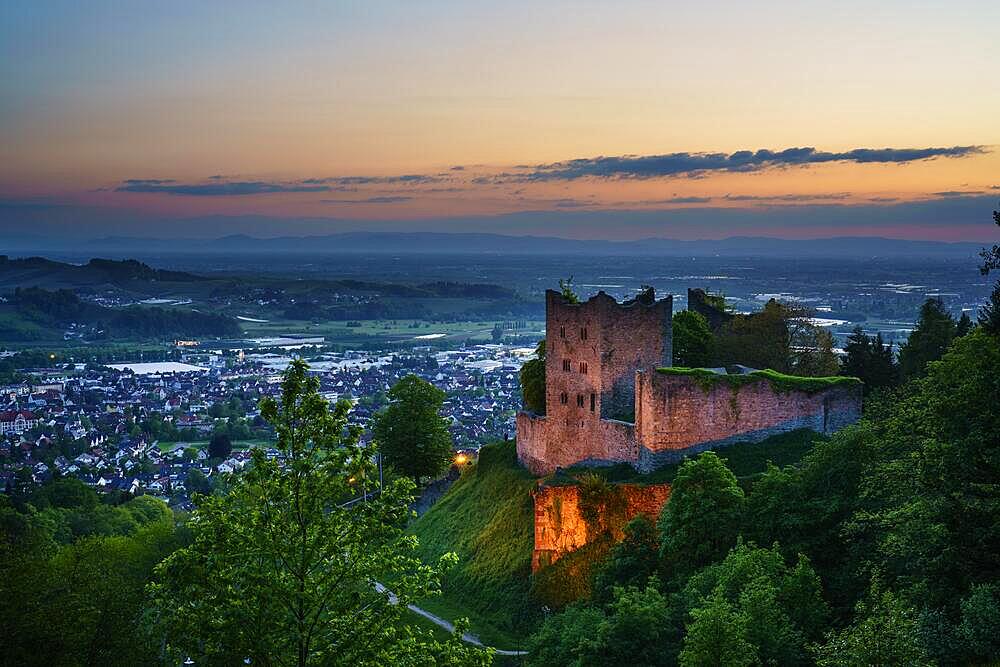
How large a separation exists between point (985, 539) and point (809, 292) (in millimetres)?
143609

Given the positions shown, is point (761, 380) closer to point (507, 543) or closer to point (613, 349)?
point (613, 349)

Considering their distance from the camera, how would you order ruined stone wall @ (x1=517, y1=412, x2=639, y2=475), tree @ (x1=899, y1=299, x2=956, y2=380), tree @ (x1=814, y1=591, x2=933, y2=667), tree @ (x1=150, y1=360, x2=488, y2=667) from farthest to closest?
tree @ (x1=899, y1=299, x2=956, y2=380) < ruined stone wall @ (x1=517, y1=412, x2=639, y2=475) < tree @ (x1=814, y1=591, x2=933, y2=667) < tree @ (x1=150, y1=360, x2=488, y2=667)

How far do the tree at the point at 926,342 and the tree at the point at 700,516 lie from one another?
2014 centimetres

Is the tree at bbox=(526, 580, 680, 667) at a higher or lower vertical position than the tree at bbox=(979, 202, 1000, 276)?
lower

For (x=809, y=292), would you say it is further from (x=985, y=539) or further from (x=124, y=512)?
(x=985, y=539)

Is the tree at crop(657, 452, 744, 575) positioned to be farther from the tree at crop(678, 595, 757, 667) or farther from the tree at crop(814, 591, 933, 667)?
the tree at crop(814, 591, 933, 667)

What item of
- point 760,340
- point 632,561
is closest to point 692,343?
point 760,340

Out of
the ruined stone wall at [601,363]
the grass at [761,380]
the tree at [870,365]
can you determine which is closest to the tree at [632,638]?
the grass at [761,380]

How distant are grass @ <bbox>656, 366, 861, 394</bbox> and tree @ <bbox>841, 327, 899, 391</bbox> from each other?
38.6 ft

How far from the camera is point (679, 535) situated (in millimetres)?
28469

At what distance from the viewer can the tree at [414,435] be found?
5378 centimetres

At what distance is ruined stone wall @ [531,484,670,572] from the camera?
3278 centimetres

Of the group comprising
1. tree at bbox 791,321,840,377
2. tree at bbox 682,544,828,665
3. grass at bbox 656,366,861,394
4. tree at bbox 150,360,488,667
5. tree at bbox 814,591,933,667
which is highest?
tree at bbox 150,360,488,667

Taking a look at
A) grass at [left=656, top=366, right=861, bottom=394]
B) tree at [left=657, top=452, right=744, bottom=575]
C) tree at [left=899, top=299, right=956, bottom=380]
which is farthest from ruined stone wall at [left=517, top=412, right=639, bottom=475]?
tree at [left=899, top=299, right=956, bottom=380]
